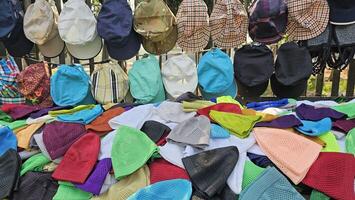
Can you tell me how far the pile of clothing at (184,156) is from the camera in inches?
31.9

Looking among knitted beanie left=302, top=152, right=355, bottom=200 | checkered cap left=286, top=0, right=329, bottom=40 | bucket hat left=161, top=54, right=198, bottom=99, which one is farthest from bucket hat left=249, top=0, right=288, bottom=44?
knitted beanie left=302, top=152, right=355, bottom=200

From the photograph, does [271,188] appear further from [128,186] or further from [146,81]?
[146,81]

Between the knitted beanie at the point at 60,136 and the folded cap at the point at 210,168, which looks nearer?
the folded cap at the point at 210,168

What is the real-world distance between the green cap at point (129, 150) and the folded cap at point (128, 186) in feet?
0.07

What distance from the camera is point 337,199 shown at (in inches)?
30.6

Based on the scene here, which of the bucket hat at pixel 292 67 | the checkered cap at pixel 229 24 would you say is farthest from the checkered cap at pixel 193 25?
the bucket hat at pixel 292 67

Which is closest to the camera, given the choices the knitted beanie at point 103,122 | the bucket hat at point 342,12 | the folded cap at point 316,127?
the folded cap at point 316,127

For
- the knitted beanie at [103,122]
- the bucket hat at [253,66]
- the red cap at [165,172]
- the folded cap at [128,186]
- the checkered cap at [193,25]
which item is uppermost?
the checkered cap at [193,25]

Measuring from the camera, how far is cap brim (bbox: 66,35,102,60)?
5.10ft

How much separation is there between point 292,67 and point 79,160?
0.98 m

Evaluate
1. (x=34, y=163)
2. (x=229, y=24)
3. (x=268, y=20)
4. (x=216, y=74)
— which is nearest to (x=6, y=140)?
(x=34, y=163)

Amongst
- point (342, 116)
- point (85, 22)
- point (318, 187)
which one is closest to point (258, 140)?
point (318, 187)

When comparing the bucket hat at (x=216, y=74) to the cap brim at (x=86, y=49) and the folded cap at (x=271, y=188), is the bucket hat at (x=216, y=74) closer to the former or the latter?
the cap brim at (x=86, y=49)

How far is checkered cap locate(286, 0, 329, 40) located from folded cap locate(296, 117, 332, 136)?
1.80ft
